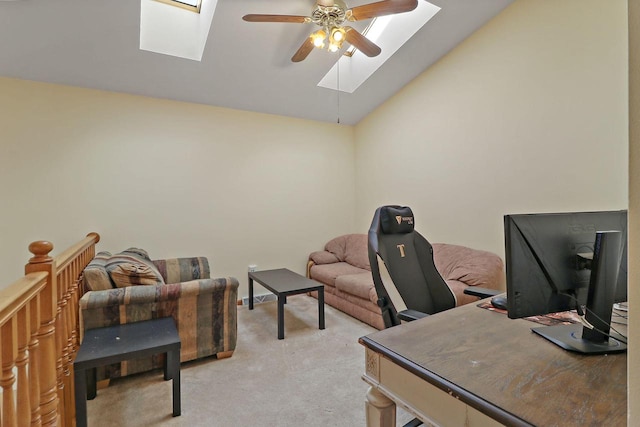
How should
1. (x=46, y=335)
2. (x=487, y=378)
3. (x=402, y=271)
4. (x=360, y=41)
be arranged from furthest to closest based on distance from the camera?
(x=360, y=41) < (x=402, y=271) < (x=46, y=335) < (x=487, y=378)

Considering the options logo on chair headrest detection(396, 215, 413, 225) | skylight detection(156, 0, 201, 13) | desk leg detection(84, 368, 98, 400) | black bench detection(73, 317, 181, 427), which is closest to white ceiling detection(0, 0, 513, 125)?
skylight detection(156, 0, 201, 13)

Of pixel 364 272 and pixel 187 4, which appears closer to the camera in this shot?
pixel 187 4

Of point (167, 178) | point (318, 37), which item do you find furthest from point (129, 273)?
point (318, 37)

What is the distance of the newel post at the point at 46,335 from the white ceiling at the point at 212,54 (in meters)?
2.06

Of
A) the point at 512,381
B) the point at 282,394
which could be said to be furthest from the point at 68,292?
the point at 512,381

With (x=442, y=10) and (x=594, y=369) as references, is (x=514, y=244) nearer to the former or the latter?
(x=594, y=369)

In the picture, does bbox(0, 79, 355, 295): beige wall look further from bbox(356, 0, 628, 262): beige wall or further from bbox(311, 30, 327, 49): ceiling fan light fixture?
bbox(311, 30, 327, 49): ceiling fan light fixture

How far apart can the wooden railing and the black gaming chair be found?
146 cm

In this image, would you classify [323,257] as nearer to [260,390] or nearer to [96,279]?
[260,390]

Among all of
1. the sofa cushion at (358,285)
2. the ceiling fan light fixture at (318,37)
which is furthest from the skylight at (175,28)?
the sofa cushion at (358,285)

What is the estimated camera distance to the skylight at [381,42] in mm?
2874

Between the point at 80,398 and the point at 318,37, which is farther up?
the point at 318,37

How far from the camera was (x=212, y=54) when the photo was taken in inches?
115

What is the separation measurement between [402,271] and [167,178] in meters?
2.94
